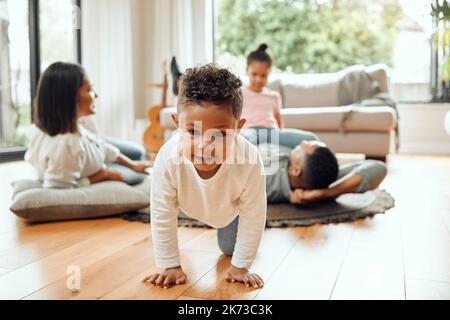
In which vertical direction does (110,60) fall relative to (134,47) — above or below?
below

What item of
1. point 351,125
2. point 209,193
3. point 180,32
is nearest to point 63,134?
point 209,193

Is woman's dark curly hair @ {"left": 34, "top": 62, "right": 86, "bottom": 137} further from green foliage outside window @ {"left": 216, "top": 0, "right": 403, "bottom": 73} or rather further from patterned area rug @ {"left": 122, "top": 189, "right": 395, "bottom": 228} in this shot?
green foliage outside window @ {"left": 216, "top": 0, "right": 403, "bottom": 73}

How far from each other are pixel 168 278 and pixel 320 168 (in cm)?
98

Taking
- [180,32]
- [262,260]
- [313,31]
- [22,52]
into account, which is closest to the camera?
[262,260]

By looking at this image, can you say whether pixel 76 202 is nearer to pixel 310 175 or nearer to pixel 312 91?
pixel 310 175

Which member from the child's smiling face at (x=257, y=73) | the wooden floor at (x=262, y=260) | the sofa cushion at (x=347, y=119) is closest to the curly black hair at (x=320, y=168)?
the wooden floor at (x=262, y=260)

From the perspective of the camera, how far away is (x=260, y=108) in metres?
2.59

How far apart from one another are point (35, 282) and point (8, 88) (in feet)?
10.7

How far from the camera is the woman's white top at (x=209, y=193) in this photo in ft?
3.52

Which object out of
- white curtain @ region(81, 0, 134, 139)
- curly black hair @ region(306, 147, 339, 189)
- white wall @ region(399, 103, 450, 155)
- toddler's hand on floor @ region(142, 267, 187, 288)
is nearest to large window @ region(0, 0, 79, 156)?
white curtain @ region(81, 0, 134, 139)

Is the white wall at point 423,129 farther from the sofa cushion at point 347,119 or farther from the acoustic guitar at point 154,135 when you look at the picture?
the acoustic guitar at point 154,135

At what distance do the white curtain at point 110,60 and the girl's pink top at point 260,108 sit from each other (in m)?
2.12

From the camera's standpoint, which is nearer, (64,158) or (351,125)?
(64,158)
